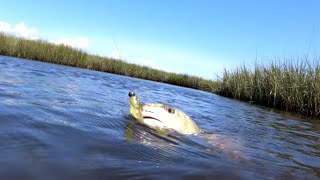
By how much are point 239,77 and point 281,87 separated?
13.8ft

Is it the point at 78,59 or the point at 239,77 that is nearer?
the point at 239,77

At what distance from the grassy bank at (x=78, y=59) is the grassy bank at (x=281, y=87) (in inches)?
200

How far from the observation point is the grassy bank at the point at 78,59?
23938 mm

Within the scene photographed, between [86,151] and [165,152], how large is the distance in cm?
94

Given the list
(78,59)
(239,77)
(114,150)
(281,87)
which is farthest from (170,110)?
(78,59)

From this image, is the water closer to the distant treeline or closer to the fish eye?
the fish eye

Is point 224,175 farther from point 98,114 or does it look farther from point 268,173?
→ point 98,114

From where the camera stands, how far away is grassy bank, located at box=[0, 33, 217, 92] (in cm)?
2394

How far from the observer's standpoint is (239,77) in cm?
1866

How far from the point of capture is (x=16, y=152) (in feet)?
9.73

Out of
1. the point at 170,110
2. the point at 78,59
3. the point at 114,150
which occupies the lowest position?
the point at 114,150

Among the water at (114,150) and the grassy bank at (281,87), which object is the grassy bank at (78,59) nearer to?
the grassy bank at (281,87)

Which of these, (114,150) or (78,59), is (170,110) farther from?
(78,59)

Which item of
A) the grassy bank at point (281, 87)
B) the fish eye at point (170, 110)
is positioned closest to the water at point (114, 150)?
the fish eye at point (170, 110)
